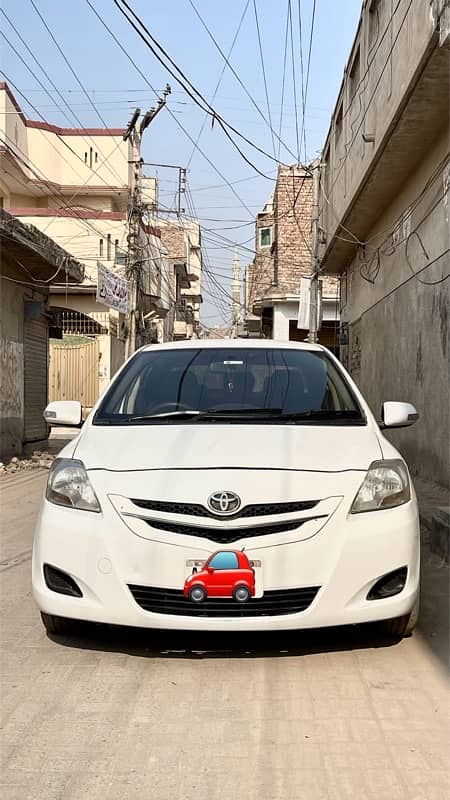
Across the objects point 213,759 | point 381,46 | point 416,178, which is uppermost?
point 381,46

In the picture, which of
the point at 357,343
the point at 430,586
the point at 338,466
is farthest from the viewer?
the point at 357,343

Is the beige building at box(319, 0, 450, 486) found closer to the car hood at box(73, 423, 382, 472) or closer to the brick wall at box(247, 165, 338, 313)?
the car hood at box(73, 423, 382, 472)

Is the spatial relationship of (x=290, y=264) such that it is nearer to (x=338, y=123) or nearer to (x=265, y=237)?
(x=265, y=237)

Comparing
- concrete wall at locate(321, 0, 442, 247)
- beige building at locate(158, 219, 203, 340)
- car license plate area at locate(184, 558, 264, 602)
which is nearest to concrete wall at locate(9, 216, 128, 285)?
concrete wall at locate(321, 0, 442, 247)

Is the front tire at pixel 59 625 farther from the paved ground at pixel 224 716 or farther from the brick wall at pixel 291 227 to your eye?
the brick wall at pixel 291 227

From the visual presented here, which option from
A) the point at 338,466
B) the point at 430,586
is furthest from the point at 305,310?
the point at 338,466

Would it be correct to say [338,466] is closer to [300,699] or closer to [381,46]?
[300,699]

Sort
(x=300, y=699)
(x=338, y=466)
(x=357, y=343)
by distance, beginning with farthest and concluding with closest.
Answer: (x=357, y=343)
(x=338, y=466)
(x=300, y=699)

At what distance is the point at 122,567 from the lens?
3.46 meters

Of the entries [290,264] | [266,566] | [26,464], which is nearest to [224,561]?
[266,566]

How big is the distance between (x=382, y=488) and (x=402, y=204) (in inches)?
331

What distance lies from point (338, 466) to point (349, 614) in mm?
666

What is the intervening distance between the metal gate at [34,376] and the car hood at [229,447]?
37.6ft

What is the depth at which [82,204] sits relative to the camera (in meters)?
30.4
